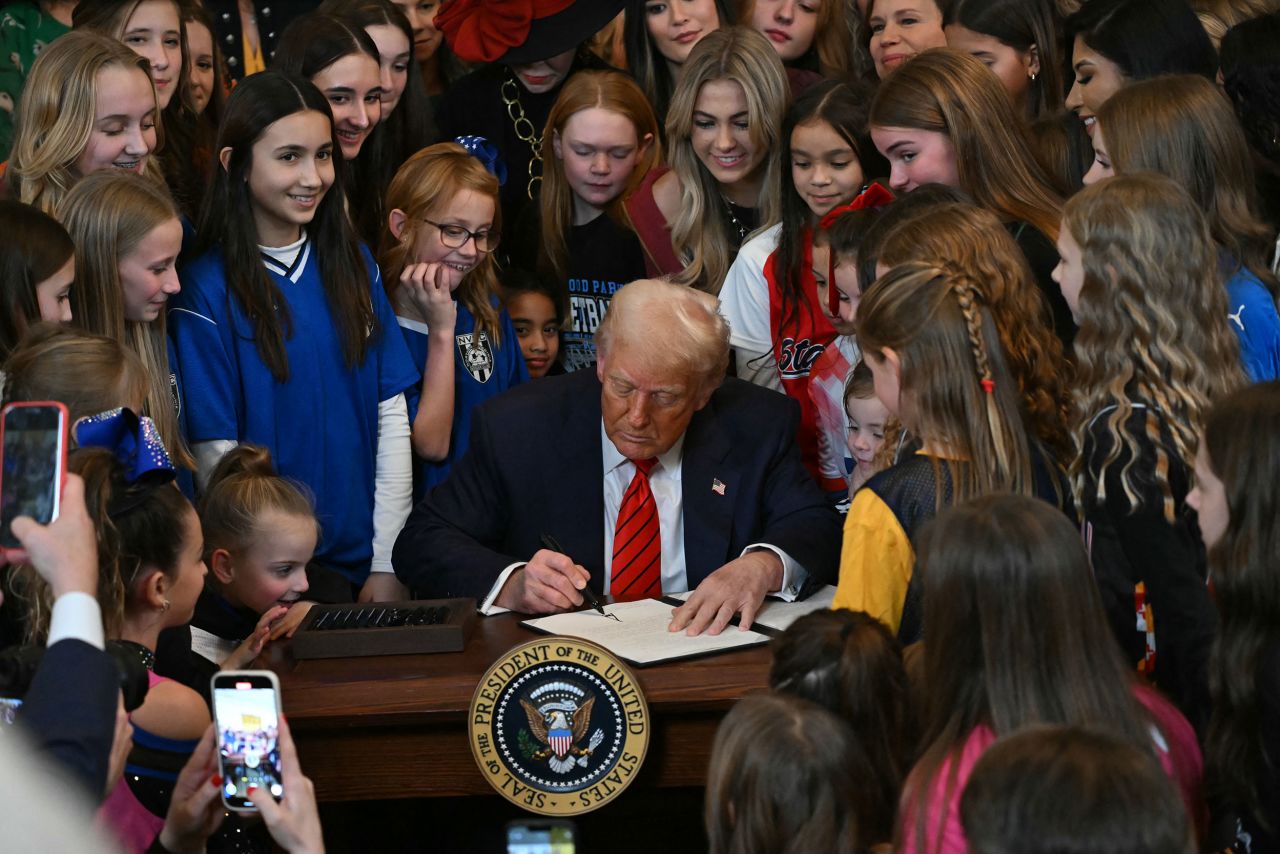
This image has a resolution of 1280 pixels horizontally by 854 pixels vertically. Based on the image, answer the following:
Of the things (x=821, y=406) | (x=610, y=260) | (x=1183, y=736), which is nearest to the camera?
(x=1183, y=736)

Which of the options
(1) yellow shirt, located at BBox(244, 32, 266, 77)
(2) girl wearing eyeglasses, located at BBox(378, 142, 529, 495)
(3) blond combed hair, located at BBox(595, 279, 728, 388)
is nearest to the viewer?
(3) blond combed hair, located at BBox(595, 279, 728, 388)

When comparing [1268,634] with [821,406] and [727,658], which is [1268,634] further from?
[821,406]

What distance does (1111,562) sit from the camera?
2.65 m

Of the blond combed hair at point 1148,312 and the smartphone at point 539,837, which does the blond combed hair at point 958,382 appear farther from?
the smartphone at point 539,837

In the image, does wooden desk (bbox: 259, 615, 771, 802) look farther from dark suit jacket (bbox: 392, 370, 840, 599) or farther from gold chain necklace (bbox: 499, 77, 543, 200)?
gold chain necklace (bbox: 499, 77, 543, 200)

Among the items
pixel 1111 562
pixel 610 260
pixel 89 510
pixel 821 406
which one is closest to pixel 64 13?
pixel 610 260

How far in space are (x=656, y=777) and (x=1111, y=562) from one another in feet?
2.78

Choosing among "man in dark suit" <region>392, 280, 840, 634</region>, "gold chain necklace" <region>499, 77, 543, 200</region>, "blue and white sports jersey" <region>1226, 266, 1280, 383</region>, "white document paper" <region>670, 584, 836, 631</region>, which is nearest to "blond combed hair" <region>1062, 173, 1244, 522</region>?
"blue and white sports jersey" <region>1226, 266, 1280, 383</region>

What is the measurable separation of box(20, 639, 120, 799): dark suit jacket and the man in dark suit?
4.41ft

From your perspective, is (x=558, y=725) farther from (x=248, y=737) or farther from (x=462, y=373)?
(x=462, y=373)

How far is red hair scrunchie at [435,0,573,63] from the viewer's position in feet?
15.1

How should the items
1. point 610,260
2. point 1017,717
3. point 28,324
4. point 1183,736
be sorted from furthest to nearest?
point 610,260
point 28,324
point 1183,736
point 1017,717

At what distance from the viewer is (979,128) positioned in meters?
3.51

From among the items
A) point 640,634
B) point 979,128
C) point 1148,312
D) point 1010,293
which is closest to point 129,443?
point 640,634
